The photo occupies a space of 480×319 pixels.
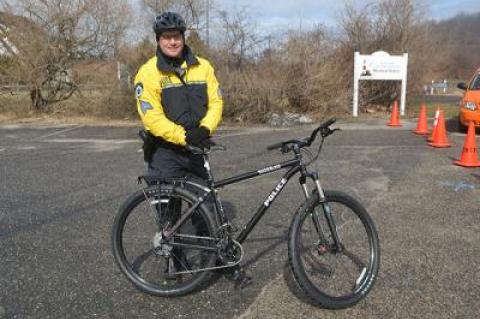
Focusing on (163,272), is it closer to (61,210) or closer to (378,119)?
(61,210)

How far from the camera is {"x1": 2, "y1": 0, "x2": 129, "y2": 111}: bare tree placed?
54.0ft

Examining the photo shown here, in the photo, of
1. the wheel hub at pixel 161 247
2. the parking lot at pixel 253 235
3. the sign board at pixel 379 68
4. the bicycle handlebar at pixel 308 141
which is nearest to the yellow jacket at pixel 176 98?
the bicycle handlebar at pixel 308 141

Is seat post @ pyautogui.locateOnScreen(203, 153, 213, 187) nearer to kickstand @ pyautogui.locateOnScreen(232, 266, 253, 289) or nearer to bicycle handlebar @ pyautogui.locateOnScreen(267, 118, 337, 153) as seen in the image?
bicycle handlebar @ pyautogui.locateOnScreen(267, 118, 337, 153)

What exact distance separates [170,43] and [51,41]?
1537cm

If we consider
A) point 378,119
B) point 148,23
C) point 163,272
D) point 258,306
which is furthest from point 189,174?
point 148,23

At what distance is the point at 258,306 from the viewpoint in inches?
125

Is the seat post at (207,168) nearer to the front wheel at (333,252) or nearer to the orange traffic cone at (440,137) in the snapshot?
the front wheel at (333,252)

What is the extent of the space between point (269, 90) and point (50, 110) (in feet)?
28.8

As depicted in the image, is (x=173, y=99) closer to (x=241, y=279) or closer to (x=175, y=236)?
(x=175, y=236)

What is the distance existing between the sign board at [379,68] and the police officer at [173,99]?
42.2 feet

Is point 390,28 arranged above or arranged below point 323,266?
above

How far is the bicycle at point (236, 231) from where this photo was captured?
10.2 ft

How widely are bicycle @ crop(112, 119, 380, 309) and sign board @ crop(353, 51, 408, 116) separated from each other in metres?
12.7

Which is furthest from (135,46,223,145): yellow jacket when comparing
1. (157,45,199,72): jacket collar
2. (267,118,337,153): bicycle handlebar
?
(267,118,337,153): bicycle handlebar
